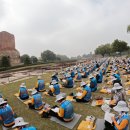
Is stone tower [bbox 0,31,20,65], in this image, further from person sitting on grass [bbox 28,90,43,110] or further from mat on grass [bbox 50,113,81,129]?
mat on grass [bbox 50,113,81,129]

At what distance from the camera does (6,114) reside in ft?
25.9

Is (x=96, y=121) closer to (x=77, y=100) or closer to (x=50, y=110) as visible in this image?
(x=50, y=110)

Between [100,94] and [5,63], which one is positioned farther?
[5,63]

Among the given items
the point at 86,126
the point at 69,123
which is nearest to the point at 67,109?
the point at 69,123

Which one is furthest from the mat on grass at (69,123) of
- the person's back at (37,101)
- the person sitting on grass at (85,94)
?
the person sitting on grass at (85,94)

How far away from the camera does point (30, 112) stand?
997 cm

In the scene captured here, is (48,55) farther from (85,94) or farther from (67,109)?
(67,109)

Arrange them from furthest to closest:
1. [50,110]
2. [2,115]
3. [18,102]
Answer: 1. [18,102]
2. [50,110]
3. [2,115]

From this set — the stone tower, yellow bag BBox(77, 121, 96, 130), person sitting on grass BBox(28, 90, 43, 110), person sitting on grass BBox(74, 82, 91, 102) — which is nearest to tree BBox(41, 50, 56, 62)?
the stone tower

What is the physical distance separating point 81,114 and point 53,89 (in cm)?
418

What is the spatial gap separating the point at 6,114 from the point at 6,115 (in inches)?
2.4

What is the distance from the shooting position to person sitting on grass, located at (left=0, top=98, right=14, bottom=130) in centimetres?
785

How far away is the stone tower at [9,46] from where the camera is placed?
7869cm

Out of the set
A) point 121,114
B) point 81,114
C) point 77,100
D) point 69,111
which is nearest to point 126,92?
point 77,100
